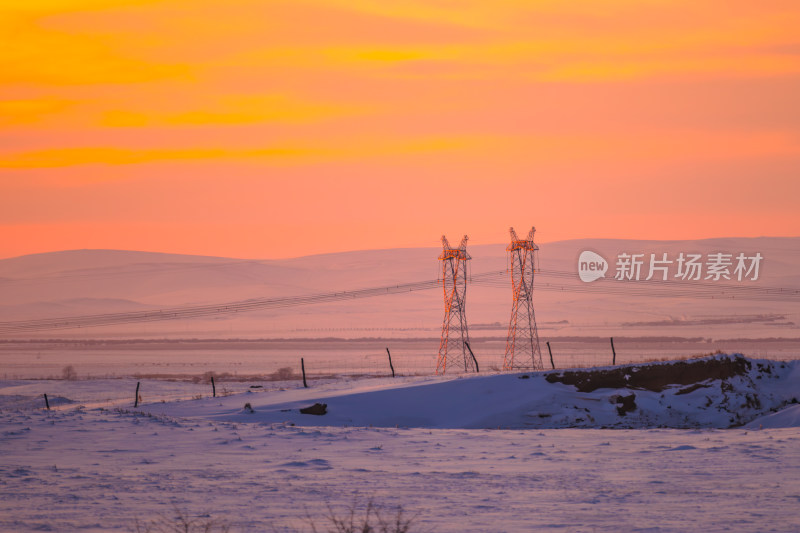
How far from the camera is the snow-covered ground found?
49.4 feet

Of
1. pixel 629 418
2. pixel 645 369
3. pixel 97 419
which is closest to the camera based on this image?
pixel 97 419

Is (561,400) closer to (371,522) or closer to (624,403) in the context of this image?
(624,403)

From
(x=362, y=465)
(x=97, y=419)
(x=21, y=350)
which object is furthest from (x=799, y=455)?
(x=21, y=350)

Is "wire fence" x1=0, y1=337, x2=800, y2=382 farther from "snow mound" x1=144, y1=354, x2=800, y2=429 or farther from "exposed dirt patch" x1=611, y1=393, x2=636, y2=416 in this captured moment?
"exposed dirt patch" x1=611, y1=393, x2=636, y2=416

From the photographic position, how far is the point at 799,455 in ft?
67.1

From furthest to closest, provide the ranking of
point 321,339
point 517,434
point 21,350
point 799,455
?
point 321,339 → point 21,350 → point 517,434 → point 799,455

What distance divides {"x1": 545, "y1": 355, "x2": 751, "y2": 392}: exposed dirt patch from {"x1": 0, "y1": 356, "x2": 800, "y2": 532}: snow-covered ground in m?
0.27

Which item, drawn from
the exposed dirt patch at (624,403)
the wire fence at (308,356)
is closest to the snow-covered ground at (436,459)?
the exposed dirt patch at (624,403)

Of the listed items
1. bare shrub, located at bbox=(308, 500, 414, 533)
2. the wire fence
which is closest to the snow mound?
bare shrub, located at bbox=(308, 500, 414, 533)

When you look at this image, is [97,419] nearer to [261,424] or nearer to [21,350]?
[261,424]

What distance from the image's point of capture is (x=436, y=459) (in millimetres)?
21312

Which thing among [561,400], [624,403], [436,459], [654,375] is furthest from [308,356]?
[436,459]

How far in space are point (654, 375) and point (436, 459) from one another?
15584mm

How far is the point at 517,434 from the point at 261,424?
7710 millimetres
